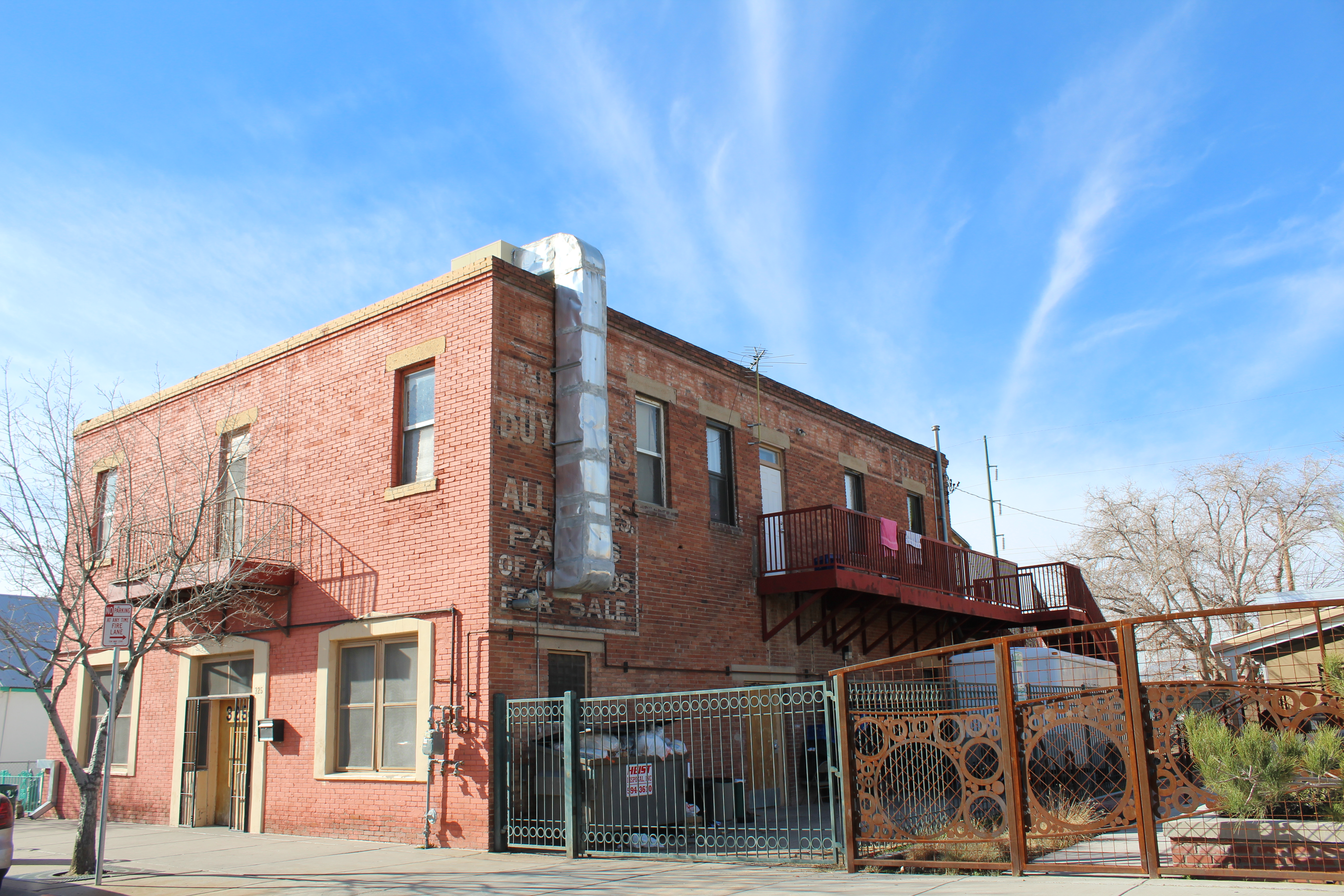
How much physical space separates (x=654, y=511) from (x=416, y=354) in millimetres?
4056

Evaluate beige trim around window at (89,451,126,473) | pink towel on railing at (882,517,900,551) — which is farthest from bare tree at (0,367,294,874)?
pink towel on railing at (882,517,900,551)

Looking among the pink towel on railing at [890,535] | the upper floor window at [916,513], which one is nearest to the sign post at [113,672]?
the pink towel on railing at [890,535]

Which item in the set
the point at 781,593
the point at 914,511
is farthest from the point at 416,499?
the point at 914,511

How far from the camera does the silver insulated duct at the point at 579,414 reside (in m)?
Result: 12.9

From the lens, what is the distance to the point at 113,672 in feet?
34.8

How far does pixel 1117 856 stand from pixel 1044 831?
47.7 inches

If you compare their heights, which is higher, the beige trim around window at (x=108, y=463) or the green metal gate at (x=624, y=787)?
the beige trim around window at (x=108, y=463)

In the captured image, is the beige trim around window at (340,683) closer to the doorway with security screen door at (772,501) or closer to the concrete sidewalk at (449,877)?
the concrete sidewalk at (449,877)

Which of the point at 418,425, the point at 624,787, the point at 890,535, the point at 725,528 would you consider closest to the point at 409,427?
the point at 418,425

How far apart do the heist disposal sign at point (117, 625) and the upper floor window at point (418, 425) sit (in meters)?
3.96

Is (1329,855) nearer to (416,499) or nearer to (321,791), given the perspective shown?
(416,499)

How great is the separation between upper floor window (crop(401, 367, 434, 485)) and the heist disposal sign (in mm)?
3958

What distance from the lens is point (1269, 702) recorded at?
7.98 metres

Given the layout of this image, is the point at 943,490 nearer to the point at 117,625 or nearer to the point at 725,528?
the point at 725,528
